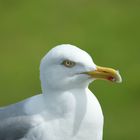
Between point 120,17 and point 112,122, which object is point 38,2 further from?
point 112,122

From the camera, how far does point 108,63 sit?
6.30 metres

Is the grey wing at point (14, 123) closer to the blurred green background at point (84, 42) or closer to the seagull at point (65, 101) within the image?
the seagull at point (65, 101)

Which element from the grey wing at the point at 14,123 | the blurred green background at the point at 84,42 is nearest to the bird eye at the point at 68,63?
the grey wing at the point at 14,123

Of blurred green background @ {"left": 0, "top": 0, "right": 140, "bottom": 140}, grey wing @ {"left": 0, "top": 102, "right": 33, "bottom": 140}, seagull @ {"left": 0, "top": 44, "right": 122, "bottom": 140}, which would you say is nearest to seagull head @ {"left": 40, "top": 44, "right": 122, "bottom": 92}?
seagull @ {"left": 0, "top": 44, "right": 122, "bottom": 140}

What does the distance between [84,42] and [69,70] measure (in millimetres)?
3559

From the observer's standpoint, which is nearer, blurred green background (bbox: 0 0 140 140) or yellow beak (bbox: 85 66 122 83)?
yellow beak (bbox: 85 66 122 83)

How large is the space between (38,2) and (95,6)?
0.57 m

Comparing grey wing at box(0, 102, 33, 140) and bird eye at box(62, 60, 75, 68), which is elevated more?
bird eye at box(62, 60, 75, 68)

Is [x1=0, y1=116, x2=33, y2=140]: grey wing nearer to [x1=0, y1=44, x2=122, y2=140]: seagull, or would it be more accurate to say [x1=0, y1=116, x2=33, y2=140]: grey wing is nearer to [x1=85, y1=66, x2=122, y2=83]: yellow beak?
[x1=0, y1=44, x2=122, y2=140]: seagull

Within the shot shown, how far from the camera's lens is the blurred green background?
5.72 m

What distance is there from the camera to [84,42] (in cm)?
672

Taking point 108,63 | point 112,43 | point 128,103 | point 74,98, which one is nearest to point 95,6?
point 112,43

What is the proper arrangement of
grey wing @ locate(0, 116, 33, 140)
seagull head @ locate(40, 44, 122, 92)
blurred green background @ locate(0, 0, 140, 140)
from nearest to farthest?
seagull head @ locate(40, 44, 122, 92)
grey wing @ locate(0, 116, 33, 140)
blurred green background @ locate(0, 0, 140, 140)

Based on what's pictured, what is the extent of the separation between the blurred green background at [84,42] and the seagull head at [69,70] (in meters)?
2.14
